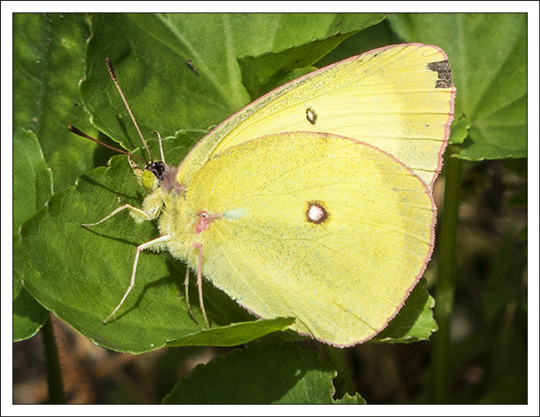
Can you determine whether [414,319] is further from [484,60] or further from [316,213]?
[484,60]

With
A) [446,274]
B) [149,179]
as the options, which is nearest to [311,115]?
[149,179]

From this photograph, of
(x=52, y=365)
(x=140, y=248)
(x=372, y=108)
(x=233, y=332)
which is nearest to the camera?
(x=233, y=332)

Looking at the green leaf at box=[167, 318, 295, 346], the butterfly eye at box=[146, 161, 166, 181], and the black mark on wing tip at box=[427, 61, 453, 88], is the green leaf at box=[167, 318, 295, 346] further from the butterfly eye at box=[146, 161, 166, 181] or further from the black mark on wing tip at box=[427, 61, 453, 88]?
the black mark on wing tip at box=[427, 61, 453, 88]

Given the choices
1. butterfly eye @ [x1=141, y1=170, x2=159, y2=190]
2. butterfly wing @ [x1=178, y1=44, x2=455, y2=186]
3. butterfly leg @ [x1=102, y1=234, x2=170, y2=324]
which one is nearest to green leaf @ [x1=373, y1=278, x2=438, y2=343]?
butterfly wing @ [x1=178, y1=44, x2=455, y2=186]

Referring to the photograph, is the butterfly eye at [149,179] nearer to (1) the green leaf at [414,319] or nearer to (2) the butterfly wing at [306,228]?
(2) the butterfly wing at [306,228]

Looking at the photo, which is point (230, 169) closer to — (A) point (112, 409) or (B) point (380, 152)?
(B) point (380, 152)

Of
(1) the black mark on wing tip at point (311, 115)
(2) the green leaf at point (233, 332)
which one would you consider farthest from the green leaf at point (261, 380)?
(1) the black mark on wing tip at point (311, 115)

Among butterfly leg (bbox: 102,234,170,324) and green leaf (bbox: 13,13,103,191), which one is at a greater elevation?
green leaf (bbox: 13,13,103,191)

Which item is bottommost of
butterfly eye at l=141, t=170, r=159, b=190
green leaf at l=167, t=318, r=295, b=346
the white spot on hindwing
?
green leaf at l=167, t=318, r=295, b=346
